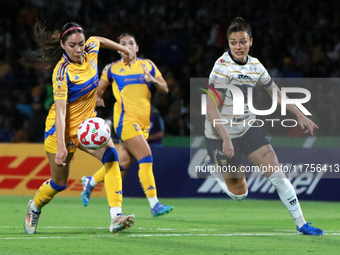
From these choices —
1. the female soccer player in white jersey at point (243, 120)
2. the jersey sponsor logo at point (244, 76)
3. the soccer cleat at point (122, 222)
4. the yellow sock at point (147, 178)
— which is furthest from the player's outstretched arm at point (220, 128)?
the yellow sock at point (147, 178)

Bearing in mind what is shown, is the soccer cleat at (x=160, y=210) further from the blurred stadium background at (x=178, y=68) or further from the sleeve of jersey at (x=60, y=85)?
the blurred stadium background at (x=178, y=68)

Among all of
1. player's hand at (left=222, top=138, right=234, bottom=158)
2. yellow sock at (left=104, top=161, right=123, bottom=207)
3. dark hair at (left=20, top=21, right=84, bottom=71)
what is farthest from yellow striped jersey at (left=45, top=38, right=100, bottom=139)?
player's hand at (left=222, top=138, right=234, bottom=158)

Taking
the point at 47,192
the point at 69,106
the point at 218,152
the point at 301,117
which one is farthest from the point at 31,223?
the point at 301,117

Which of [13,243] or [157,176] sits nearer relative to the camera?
[13,243]

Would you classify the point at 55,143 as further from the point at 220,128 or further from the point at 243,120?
the point at 243,120

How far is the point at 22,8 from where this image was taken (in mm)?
17859

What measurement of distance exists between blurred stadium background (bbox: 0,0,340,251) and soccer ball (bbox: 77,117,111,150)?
5.33 m

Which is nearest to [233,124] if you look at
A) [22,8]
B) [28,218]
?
[28,218]

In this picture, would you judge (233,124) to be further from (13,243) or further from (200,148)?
(200,148)

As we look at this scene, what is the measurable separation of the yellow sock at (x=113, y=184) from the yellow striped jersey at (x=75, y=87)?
1.71 feet

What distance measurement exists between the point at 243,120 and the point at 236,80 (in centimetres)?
47

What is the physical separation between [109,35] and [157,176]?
6.58 metres

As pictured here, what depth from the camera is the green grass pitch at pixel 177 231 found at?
17.9 feet

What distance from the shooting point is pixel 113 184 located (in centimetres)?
642
